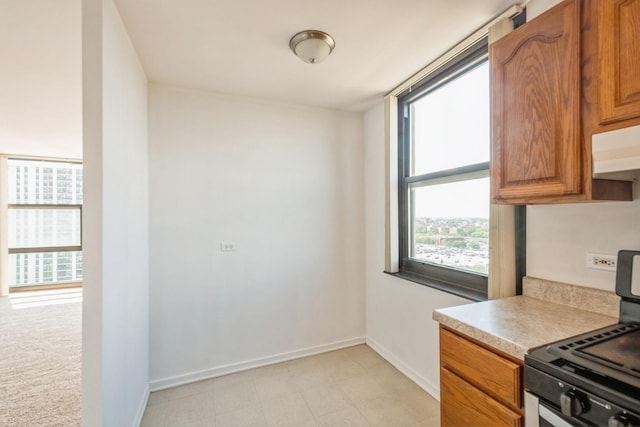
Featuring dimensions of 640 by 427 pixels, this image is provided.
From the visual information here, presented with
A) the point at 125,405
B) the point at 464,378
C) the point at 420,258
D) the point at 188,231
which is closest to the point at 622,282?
the point at 464,378

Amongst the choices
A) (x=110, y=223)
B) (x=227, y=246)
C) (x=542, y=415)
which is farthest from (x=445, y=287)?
(x=110, y=223)

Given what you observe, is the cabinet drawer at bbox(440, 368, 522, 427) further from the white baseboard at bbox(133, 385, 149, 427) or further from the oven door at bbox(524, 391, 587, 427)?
the white baseboard at bbox(133, 385, 149, 427)

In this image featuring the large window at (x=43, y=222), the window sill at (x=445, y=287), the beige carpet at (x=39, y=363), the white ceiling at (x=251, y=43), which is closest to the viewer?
the white ceiling at (x=251, y=43)

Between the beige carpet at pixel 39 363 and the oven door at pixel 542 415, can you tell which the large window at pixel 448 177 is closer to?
the oven door at pixel 542 415

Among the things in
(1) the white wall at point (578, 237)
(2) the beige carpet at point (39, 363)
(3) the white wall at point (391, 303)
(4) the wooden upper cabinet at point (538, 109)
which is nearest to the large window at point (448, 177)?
(3) the white wall at point (391, 303)

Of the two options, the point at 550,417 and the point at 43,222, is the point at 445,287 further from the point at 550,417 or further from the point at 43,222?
the point at 43,222

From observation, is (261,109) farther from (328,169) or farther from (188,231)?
(188,231)

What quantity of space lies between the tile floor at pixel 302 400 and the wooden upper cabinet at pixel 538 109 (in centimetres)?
167

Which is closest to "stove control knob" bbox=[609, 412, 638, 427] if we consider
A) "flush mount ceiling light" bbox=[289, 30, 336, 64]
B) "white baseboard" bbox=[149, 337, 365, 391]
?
"flush mount ceiling light" bbox=[289, 30, 336, 64]

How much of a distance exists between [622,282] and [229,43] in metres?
2.41

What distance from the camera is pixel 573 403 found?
2.78 feet

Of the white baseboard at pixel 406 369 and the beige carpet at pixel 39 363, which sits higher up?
the white baseboard at pixel 406 369

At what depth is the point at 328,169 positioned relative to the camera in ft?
9.99

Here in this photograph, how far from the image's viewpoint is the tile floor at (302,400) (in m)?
2.00
